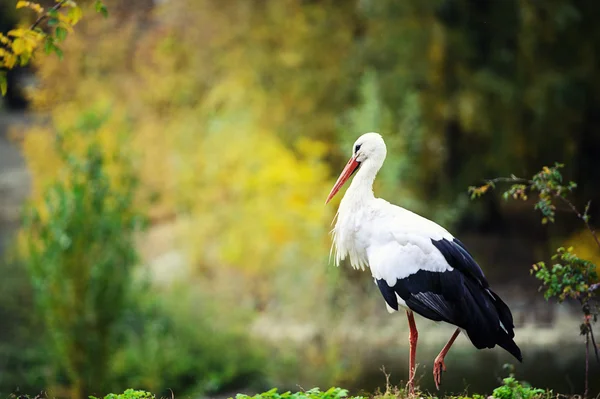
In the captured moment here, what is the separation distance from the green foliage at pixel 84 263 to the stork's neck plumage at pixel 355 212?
14.1 feet

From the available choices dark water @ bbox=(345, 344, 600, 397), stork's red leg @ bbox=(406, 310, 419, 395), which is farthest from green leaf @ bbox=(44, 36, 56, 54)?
dark water @ bbox=(345, 344, 600, 397)

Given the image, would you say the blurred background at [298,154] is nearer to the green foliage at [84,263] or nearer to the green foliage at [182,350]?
the green foliage at [182,350]

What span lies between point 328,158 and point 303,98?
3.35ft

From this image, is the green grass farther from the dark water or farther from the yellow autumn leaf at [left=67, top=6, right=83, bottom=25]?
the dark water

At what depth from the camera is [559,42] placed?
1310 centimetres

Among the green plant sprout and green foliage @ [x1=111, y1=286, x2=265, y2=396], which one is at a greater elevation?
green foliage @ [x1=111, y1=286, x2=265, y2=396]

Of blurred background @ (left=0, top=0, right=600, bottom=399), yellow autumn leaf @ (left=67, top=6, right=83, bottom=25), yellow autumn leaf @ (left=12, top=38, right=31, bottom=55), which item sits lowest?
yellow autumn leaf @ (left=12, top=38, right=31, bottom=55)

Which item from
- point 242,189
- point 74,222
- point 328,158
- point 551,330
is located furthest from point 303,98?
point 74,222

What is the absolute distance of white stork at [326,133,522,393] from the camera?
169 inches

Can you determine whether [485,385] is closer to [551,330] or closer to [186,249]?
[551,330]

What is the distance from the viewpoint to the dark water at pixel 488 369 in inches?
384

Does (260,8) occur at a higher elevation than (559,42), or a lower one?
higher

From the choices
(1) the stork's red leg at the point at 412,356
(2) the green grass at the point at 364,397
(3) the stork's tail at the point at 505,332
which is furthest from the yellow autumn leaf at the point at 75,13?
(3) the stork's tail at the point at 505,332

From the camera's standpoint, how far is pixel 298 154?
13.5 metres
